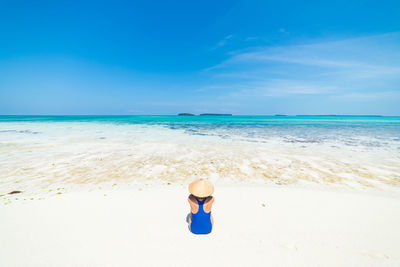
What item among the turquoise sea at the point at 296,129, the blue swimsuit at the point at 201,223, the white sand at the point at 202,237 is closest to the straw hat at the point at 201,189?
the blue swimsuit at the point at 201,223

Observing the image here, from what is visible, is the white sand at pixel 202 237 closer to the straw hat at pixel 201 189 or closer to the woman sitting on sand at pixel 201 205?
the woman sitting on sand at pixel 201 205

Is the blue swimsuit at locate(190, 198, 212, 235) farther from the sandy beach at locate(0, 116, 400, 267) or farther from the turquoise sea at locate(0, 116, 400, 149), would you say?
the turquoise sea at locate(0, 116, 400, 149)

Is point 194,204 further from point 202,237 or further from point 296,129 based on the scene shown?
point 296,129

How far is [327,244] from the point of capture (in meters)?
3.31

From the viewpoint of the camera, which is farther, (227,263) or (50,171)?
(50,171)

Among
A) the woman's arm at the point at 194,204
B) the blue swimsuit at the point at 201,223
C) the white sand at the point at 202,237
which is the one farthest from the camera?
the blue swimsuit at the point at 201,223

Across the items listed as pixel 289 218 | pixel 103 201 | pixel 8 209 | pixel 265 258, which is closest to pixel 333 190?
pixel 289 218

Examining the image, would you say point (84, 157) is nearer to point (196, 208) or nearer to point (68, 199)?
point (68, 199)

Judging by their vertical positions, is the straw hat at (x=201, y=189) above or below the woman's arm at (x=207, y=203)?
above

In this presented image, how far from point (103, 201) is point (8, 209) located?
7.63 ft

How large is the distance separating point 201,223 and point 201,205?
0.50 m

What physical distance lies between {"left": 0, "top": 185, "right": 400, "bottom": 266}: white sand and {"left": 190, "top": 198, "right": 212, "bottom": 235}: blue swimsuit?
13 centimetres

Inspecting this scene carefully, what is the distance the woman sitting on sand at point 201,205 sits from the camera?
315 centimetres

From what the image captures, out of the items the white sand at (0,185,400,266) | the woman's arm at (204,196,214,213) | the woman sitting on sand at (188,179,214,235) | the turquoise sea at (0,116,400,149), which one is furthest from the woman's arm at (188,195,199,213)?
the turquoise sea at (0,116,400,149)
